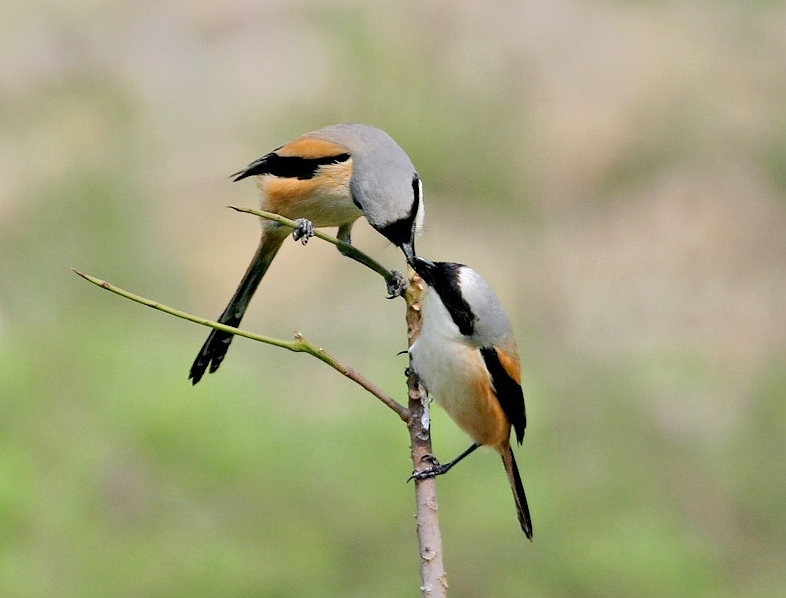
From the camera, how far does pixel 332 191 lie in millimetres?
3693

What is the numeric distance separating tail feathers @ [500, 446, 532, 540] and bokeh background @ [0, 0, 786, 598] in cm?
200

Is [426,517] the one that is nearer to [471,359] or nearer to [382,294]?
[471,359]

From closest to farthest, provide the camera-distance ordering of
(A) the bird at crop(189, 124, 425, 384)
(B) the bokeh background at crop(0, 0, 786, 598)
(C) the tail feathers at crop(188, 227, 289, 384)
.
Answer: (A) the bird at crop(189, 124, 425, 384), (C) the tail feathers at crop(188, 227, 289, 384), (B) the bokeh background at crop(0, 0, 786, 598)

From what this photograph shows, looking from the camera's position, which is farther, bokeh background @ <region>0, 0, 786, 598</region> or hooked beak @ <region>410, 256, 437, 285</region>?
bokeh background @ <region>0, 0, 786, 598</region>

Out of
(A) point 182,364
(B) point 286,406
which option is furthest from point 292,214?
(B) point 286,406

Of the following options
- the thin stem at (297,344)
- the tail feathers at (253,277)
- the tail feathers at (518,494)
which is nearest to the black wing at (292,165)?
the tail feathers at (253,277)

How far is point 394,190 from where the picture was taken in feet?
11.0

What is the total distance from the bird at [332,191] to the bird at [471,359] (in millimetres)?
405

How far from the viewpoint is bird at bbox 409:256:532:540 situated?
2629mm

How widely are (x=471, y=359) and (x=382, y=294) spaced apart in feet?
16.3

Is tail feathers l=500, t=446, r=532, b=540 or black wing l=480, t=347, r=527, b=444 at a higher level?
black wing l=480, t=347, r=527, b=444

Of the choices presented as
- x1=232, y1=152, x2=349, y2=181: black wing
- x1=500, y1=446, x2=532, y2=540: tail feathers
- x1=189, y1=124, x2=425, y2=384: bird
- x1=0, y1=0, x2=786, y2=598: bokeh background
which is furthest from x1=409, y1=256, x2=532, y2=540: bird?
x1=0, y1=0, x2=786, y2=598: bokeh background

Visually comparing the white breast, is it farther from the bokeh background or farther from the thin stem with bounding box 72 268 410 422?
the bokeh background

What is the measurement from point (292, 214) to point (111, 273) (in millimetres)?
3035
